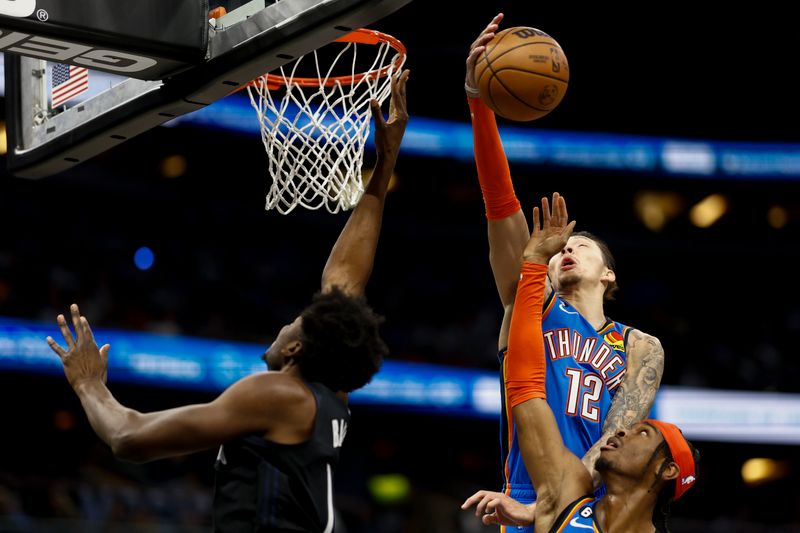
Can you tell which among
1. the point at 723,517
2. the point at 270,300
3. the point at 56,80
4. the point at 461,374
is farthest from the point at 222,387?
the point at 56,80

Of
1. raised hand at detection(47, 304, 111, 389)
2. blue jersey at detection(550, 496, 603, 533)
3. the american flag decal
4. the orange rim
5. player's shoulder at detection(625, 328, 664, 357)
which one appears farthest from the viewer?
the orange rim

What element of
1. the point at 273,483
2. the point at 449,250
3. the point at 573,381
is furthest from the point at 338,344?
the point at 449,250

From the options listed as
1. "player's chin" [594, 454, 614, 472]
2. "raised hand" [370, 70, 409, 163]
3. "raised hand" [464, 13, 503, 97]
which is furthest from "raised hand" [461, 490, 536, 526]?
"raised hand" [464, 13, 503, 97]

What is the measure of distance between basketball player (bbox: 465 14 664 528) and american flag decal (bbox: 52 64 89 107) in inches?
54.1

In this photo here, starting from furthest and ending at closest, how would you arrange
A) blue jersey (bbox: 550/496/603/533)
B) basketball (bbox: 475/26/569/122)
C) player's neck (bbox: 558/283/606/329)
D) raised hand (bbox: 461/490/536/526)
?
player's neck (bbox: 558/283/606/329) < basketball (bbox: 475/26/569/122) < raised hand (bbox: 461/490/536/526) < blue jersey (bbox: 550/496/603/533)

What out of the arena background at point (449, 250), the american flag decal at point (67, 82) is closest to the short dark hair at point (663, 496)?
the american flag decal at point (67, 82)

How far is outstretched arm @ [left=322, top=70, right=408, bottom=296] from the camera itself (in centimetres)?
375

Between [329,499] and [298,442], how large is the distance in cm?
22

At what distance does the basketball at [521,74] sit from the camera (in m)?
3.81

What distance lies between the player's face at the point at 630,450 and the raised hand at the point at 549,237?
2.09 feet

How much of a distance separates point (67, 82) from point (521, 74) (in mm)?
1635

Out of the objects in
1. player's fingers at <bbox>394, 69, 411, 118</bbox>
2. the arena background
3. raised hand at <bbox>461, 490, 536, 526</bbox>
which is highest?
player's fingers at <bbox>394, 69, 411, 118</bbox>

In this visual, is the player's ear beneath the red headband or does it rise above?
above

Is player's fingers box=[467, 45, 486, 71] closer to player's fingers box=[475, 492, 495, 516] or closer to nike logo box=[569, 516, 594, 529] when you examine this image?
player's fingers box=[475, 492, 495, 516]
